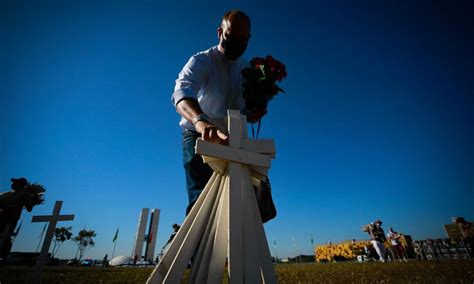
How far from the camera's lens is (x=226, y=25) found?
2.08 meters

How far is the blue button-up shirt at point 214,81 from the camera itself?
2014mm

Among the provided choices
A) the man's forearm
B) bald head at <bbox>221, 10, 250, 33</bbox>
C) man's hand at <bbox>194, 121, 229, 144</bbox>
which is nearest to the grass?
man's hand at <bbox>194, 121, 229, 144</bbox>

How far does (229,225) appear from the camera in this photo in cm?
114

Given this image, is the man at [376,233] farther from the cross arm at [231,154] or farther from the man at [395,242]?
the cross arm at [231,154]

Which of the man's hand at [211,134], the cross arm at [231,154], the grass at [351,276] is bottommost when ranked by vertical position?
the grass at [351,276]

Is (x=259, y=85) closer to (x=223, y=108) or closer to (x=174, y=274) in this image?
(x=223, y=108)

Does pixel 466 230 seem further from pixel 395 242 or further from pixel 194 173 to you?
pixel 194 173

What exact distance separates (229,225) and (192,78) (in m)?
1.36

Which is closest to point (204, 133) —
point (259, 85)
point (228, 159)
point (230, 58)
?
point (228, 159)

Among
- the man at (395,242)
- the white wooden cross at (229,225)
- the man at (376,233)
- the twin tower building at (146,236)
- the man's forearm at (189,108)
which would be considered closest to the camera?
the white wooden cross at (229,225)

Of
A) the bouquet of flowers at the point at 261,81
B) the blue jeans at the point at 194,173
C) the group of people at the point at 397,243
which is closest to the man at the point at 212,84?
the blue jeans at the point at 194,173

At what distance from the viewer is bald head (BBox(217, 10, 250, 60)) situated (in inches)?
79.7

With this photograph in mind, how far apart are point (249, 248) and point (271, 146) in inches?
26.3

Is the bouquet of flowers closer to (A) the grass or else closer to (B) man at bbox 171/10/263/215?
(B) man at bbox 171/10/263/215
